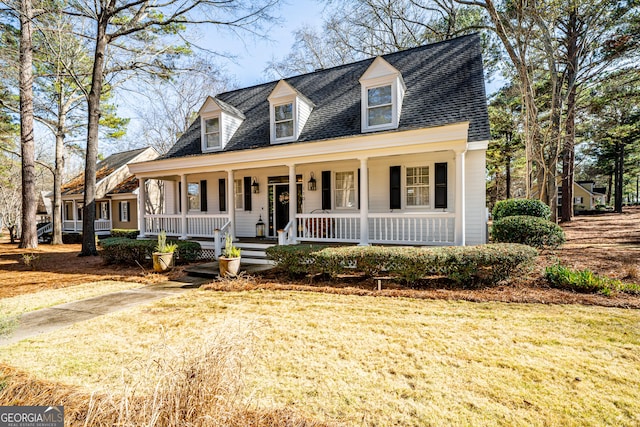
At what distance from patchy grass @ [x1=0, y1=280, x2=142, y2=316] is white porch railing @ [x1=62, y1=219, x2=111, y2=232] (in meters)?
18.6

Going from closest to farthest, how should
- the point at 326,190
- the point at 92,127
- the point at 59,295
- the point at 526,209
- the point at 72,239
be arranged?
the point at 59,295
the point at 526,209
the point at 326,190
the point at 92,127
the point at 72,239

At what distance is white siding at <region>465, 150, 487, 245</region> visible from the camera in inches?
346

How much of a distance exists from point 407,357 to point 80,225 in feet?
99.3

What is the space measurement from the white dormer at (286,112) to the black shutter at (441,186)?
5.18 m

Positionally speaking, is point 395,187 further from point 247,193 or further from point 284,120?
point 247,193

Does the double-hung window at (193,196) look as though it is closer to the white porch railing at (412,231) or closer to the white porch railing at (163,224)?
the white porch railing at (163,224)

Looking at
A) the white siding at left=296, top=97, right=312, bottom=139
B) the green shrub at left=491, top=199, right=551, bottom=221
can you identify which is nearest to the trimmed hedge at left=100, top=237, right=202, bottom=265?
the white siding at left=296, top=97, right=312, bottom=139

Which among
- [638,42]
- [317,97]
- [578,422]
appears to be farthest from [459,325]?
[638,42]

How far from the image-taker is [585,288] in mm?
5836

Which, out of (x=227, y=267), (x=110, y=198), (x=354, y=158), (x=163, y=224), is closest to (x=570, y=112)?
(x=354, y=158)

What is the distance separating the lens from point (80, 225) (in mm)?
25031

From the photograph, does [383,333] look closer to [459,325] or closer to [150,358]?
[459,325]

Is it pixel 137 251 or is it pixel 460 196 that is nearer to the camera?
pixel 460 196

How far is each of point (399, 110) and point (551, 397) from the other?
8.60 meters
